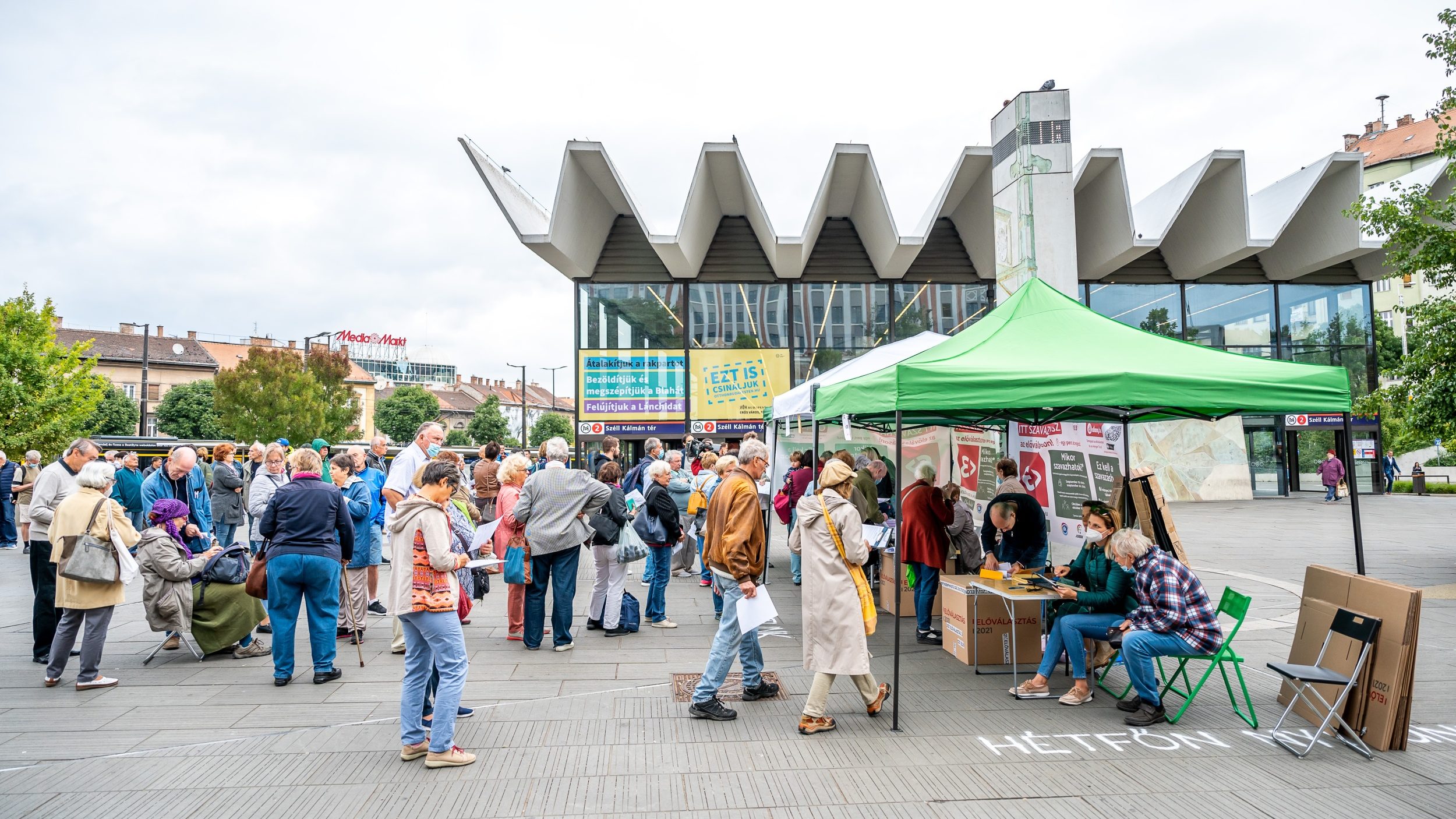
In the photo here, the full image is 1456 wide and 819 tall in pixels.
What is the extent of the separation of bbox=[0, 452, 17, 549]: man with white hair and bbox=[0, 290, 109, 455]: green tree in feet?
10.5

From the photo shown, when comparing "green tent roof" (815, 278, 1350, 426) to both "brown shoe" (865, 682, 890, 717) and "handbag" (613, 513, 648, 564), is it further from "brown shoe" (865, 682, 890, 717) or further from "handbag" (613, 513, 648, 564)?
"handbag" (613, 513, 648, 564)

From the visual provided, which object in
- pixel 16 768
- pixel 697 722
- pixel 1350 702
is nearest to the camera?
pixel 16 768

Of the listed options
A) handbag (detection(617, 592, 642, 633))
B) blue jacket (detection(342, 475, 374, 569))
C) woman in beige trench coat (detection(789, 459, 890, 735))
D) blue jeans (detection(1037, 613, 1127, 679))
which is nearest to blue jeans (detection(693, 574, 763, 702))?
woman in beige trench coat (detection(789, 459, 890, 735))

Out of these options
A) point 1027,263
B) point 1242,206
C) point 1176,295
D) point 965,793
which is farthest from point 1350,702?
point 1176,295

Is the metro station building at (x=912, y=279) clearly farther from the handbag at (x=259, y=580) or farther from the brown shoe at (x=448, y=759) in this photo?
the brown shoe at (x=448, y=759)

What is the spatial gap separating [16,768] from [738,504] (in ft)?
14.5

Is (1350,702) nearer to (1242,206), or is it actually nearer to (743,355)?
(743,355)

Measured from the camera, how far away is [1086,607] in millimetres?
5855

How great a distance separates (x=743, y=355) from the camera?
2344 centimetres

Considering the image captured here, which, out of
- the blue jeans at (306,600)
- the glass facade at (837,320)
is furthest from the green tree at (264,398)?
the blue jeans at (306,600)

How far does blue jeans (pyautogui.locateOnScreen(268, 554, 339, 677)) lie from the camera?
5.88 m

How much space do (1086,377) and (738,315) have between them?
1830cm

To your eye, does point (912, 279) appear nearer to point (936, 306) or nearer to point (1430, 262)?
point (936, 306)

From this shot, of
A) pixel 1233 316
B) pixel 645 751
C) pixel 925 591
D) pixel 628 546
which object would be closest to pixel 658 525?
pixel 628 546
